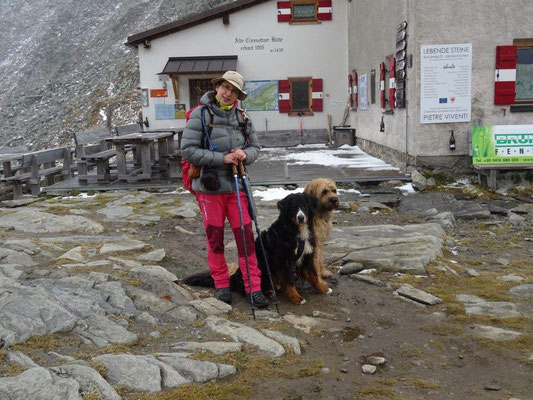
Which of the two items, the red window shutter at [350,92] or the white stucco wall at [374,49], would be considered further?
the red window shutter at [350,92]

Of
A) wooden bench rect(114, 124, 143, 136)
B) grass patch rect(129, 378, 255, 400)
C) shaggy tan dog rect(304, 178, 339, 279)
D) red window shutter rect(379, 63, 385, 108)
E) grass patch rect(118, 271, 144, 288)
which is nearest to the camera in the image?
grass patch rect(129, 378, 255, 400)

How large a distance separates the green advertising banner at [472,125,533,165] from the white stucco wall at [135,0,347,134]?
10897 millimetres

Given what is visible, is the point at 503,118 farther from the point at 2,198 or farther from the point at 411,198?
the point at 2,198

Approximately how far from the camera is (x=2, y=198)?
12750mm

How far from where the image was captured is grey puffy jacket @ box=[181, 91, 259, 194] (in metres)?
4.99

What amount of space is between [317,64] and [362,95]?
3.89 meters

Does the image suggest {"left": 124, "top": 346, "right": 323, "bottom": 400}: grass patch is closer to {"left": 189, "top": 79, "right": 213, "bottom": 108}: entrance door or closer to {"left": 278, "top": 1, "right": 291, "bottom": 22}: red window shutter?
{"left": 189, "top": 79, "right": 213, "bottom": 108}: entrance door

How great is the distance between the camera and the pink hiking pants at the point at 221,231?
203 inches

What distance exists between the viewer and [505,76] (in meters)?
11.6

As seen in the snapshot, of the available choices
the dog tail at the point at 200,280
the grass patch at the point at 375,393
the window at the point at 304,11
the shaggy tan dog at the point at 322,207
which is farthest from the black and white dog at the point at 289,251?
the window at the point at 304,11

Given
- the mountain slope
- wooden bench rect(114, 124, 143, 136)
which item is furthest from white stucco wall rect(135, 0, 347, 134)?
the mountain slope

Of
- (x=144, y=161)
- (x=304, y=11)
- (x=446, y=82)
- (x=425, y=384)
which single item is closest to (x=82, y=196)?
(x=144, y=161)

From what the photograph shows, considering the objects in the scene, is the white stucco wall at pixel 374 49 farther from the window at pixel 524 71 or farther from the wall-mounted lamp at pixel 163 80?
the wall-mounted lamp at pixel 163 80

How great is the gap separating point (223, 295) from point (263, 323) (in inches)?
25.3
